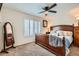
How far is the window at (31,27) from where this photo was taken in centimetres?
215

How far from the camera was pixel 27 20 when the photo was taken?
7.09ft

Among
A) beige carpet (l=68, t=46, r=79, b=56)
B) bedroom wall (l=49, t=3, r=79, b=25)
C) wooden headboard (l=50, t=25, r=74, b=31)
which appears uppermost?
bedroom wall (l=49, t=3, r=79, b=25)

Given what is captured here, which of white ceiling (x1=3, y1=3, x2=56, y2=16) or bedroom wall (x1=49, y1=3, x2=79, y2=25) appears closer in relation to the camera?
white ceiling (x1=3, y1=3, x2=56, y2=16)

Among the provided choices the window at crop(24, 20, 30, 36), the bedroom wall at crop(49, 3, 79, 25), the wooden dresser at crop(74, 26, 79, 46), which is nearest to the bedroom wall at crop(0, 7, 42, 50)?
the window at crop(24, 20, 30, 36)

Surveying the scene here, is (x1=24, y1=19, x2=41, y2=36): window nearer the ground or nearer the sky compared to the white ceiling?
nearer the ground

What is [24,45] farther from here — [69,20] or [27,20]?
[69,20]

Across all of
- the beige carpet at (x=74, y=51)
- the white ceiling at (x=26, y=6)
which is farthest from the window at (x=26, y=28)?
the beige carpet at (x=74, y=51)

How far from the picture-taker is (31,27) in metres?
2.22

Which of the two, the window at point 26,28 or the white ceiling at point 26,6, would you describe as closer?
the white ceiling at point 26,6

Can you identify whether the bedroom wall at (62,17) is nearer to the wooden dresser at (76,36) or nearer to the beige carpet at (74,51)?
the wooden dresser at (76,36)

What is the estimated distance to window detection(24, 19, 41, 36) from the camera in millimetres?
2152

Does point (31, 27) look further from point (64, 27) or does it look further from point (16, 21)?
point (64, 27)

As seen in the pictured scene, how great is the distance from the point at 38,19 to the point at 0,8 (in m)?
0.94

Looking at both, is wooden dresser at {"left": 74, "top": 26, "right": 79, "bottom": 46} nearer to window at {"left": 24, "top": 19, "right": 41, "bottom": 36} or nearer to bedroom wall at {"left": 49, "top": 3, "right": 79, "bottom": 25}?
bedroom wall at {"left": 49, "top": 3, "right": 79, "bottom": 25}
